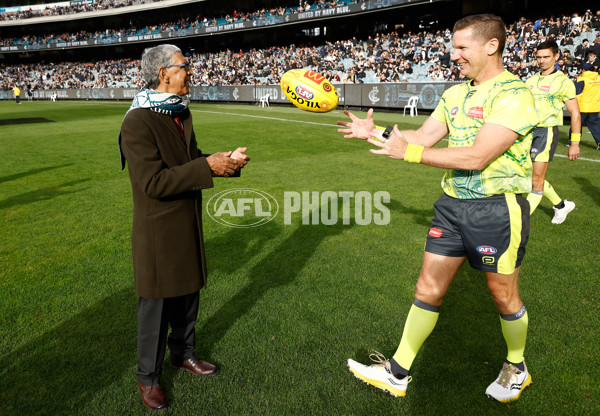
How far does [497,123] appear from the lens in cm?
232

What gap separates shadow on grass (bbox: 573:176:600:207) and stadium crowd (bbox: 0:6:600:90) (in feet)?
19.7

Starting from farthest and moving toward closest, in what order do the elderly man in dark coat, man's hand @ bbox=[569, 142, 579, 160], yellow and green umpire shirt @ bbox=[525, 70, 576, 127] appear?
man's hand @ bbox=[569, 142, 579, 160], yellow and green umpire shirt @ bbox=[525, 70, 576, 127], the elderly man in dark coat

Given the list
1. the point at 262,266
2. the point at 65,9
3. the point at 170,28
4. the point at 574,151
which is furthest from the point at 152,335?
the point at 65,9

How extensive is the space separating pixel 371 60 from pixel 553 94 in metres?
26.8

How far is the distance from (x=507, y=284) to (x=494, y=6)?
3174 cm

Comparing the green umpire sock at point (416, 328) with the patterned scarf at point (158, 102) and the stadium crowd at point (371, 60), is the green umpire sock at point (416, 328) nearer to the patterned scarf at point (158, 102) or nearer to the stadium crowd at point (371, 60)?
the patterned scarf at point (158, 102)

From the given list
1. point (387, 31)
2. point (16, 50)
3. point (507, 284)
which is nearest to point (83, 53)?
point (16, 50)

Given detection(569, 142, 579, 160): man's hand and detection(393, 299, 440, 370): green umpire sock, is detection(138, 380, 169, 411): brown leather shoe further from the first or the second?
detection(569, 142, 579, 160): man's hand

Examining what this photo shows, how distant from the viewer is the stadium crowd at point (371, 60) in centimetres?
2106

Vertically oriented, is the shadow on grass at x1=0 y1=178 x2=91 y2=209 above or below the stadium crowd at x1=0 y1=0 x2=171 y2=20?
below

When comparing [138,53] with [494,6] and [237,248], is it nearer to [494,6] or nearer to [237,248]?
[494,6]

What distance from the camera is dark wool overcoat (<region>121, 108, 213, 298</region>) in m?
2.42

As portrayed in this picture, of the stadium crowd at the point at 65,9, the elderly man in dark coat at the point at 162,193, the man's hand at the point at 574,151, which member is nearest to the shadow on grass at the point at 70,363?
the elderly man in dark coat at the point at 162,193

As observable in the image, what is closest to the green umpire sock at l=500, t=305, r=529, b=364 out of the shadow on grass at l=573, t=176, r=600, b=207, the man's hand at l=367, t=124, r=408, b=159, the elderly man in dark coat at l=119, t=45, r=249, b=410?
the man's hand at l=367, t=124, r=408, b=159
